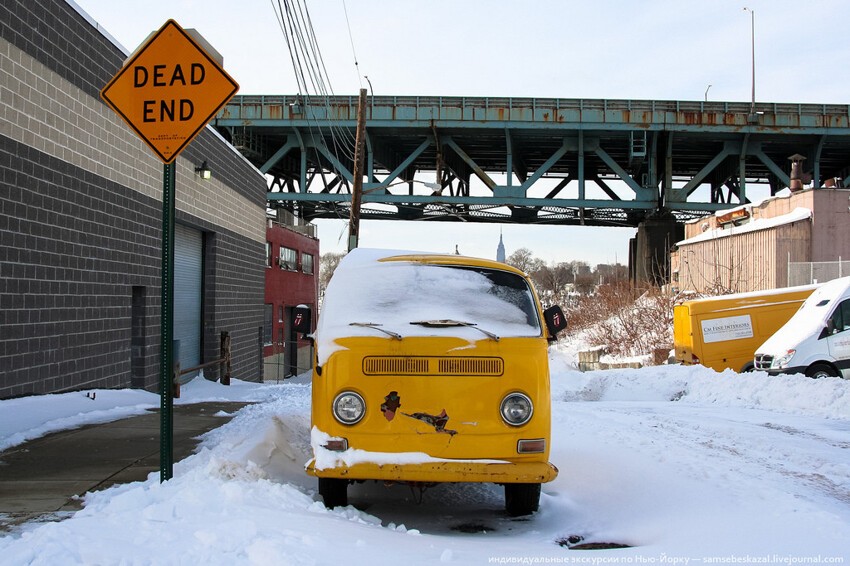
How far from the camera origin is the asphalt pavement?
5042 millimetres

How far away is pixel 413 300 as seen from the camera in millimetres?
5801

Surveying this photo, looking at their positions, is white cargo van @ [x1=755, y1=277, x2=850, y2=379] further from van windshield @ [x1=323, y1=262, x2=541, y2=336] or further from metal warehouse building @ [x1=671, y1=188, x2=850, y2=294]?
van windshield @ [x1=323, y1=262, x2=541, y2=336]

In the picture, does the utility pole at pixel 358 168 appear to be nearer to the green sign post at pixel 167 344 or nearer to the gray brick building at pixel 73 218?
the gray brick building at pixel 73 218

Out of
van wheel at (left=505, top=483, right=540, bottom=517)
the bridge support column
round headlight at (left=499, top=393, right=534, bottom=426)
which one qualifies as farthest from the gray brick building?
the bridge support column

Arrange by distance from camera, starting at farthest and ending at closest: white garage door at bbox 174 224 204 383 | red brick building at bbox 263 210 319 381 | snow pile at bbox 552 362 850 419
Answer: red brick building at bbox 263 210 319 381 → white garage door at bbox 174 224 204 383 → snow pile at bbox 552 362 850 419

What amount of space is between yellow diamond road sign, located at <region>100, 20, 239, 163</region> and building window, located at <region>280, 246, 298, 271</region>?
33439 mm

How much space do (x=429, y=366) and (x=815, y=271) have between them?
2608cm

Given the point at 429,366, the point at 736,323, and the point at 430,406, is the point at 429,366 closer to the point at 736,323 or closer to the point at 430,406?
the point at 430,406

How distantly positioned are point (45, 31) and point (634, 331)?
90.6ft

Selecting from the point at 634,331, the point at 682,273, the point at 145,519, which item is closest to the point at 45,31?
the point at 145,519

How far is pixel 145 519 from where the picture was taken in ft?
13.3

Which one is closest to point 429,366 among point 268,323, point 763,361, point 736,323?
point 763,361

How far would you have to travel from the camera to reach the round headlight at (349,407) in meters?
5.05

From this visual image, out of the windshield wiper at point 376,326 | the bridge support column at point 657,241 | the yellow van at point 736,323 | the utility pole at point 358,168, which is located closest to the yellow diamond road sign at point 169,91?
the windshield wiper at point 376,326
